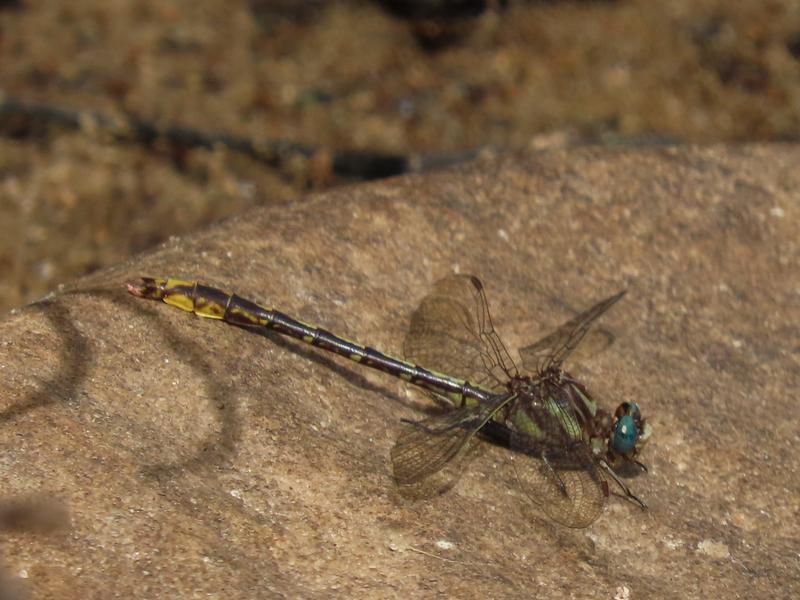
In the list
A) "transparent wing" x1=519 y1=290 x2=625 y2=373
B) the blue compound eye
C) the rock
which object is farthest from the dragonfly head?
"transparent wing" x1=519 y1=290 x2=625 y2=373

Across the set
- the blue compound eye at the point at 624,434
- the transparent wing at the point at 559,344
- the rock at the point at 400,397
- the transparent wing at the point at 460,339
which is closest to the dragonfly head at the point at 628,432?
the blue compound eye at the point at 624,434

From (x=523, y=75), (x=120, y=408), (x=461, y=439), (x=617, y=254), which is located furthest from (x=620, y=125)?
(x=120, y=408)

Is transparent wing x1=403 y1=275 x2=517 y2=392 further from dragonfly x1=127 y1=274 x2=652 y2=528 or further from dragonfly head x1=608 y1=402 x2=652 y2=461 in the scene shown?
dragonfly head x1=608 y1=402 x2=652 y2=461

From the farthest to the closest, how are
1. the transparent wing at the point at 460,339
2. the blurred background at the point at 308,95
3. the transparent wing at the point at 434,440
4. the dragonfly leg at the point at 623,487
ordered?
the blurred background at the point at 308,95, the transparent wing at the point at 460,339, the dragonfly leg at the point at 623,487, the transparent wing at the point at 434,440

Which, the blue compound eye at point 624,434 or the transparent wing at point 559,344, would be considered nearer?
the blue compound eye at point 624,434

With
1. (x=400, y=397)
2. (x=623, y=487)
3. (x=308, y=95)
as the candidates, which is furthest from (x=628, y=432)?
(x=308, y=95)

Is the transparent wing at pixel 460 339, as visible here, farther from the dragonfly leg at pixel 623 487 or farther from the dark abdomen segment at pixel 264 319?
the dragonfly leg at pixel 623 487

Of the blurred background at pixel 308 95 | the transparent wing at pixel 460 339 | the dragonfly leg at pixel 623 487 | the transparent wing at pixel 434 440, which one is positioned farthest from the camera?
the blurred background at pixel 308 95
